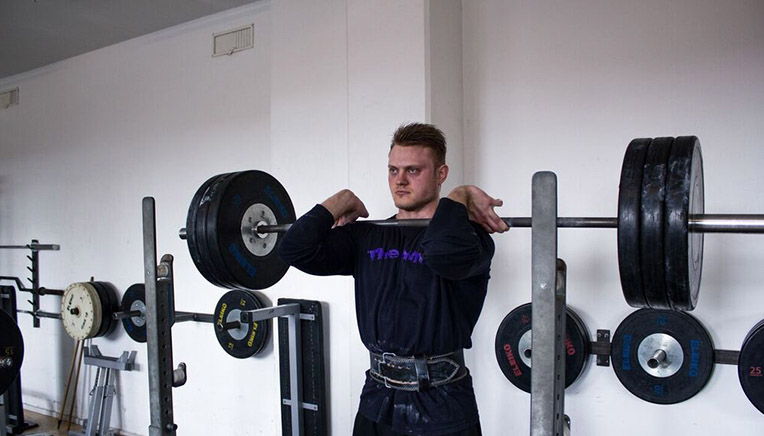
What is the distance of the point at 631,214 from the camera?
1020 mm

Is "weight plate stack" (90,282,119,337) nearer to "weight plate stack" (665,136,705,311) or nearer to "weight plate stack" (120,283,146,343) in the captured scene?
"weight plate stack" (120,283,146,343)

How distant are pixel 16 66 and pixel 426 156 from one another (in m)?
3.80

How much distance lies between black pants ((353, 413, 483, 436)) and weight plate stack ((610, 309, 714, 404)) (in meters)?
0.74

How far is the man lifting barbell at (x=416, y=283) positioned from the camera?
1392mm

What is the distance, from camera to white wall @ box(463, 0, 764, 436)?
1.88 m

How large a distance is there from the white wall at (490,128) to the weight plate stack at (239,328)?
12 centimetres

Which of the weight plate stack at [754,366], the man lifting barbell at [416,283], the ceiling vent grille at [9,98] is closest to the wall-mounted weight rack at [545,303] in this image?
the man lifting barbell at [416,283]

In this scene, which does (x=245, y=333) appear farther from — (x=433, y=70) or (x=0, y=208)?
(x=0, y=208)

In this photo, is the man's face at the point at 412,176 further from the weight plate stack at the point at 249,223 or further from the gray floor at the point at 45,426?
the gray floor at the point at 45,426

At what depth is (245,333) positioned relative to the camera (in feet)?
9.38

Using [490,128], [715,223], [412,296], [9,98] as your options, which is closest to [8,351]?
[9,98]

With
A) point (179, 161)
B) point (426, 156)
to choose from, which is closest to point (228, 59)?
point (179, 161)

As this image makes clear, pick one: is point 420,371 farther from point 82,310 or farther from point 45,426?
point 45,426

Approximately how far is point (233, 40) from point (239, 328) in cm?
153
